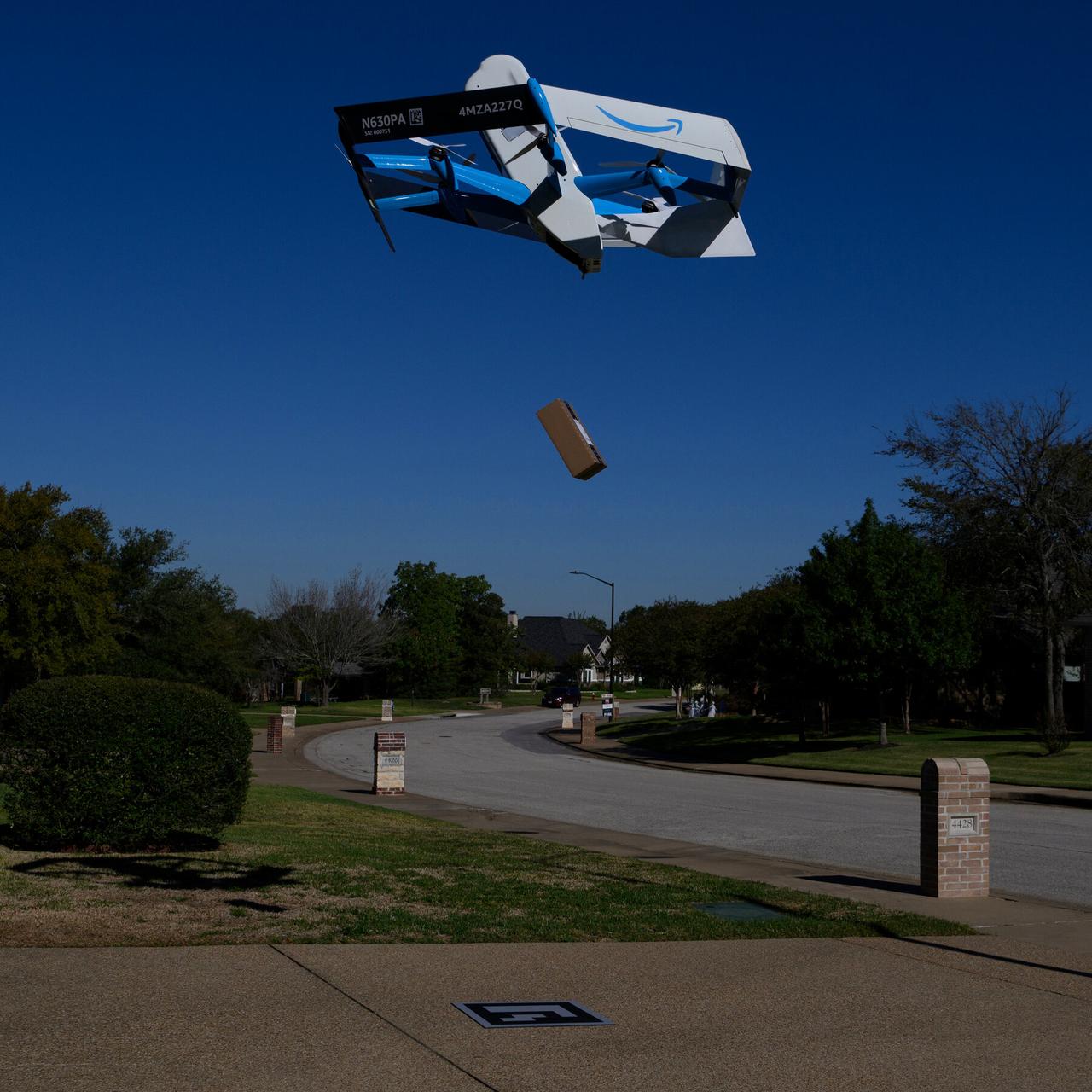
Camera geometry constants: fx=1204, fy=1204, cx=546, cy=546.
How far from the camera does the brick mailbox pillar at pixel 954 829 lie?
38.8ft

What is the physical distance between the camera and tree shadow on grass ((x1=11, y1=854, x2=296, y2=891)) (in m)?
11.0

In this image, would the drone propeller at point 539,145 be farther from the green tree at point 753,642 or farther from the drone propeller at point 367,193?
the green tree at point 753,642

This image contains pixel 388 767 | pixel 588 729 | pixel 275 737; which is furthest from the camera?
pixel 588 729

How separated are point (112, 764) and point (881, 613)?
2724 cm

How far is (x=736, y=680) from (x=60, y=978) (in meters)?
35.9

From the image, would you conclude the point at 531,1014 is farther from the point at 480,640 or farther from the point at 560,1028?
the point at 480,640

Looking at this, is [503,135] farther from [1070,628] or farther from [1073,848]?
[1070,628]

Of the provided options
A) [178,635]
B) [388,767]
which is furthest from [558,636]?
[388,767]

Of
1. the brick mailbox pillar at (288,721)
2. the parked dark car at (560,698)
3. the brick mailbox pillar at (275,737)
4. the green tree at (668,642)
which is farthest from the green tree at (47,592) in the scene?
the parked dark car at (560,698)

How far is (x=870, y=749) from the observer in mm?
36469

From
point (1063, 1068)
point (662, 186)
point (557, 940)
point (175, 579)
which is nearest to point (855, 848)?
point (557, 940)

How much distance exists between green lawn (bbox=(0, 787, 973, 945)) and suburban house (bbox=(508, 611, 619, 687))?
10423 cm

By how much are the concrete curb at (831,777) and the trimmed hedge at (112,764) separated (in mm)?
14162

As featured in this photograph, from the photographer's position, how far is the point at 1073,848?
54.8ft
